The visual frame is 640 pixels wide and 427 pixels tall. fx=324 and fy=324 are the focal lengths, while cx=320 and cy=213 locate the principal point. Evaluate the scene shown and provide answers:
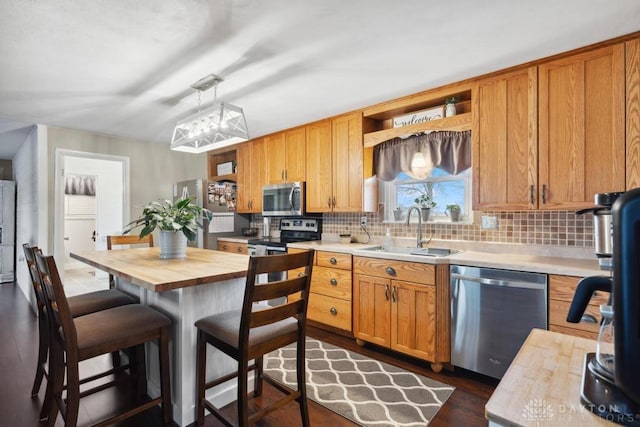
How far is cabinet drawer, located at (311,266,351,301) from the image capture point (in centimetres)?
302

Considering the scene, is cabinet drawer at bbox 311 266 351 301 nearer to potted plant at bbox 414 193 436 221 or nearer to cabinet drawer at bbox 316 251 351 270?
cabinet drawer at bbox 316 251 351 270

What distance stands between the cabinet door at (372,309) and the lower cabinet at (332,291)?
9 cm

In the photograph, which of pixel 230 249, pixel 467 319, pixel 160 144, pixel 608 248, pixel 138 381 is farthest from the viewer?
pixel 160 144

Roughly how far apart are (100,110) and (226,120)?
175 centimetres

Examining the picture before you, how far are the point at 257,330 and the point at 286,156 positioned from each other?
2.78 metres

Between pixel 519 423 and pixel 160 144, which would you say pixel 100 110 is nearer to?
pixel 160 144

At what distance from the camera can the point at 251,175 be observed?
4.54 meters

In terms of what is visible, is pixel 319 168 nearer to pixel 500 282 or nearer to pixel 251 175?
pixel 251 175

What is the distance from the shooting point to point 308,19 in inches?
70.3

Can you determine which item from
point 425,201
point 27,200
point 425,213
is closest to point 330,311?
point 425,213

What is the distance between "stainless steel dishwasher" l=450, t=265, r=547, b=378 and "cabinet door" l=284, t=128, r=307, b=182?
84.8 inches

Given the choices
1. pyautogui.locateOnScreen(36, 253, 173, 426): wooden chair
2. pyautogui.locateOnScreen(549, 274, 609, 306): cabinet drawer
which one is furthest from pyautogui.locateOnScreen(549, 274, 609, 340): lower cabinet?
pyautogui.locateOnScreen(36, 253, 173, 426): wooden chair

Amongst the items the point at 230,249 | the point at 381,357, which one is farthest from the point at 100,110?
the point at 381,357

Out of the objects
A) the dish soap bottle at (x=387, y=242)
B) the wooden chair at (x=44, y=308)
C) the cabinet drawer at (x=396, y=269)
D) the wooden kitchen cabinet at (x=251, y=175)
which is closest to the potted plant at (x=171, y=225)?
the wooden chair at (x=44, y=308)
